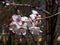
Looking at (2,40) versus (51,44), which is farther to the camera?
(2,40)

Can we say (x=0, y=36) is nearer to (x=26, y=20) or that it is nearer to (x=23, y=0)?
(x=23, y=0)

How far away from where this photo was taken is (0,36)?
761 cm

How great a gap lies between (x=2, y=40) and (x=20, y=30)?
19.3 ft

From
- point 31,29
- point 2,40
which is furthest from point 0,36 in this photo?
point 31,29

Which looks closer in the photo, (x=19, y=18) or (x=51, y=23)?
(x=19, y=18)

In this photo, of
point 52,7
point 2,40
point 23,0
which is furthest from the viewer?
point 2,40

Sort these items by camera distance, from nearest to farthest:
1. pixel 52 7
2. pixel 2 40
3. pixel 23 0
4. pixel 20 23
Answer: pixel 20 23 → pixel 52 7 → pixel 23 0 → pixel 2 40

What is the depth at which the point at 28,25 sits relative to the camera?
1550 millimetres

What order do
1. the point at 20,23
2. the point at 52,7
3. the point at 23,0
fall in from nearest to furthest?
the point at 20,23, the point at 52,7, the point at 23,0

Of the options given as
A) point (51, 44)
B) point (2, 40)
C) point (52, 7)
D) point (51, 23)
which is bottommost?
point (2, 40)

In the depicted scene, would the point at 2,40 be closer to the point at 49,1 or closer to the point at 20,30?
the point at 49,1

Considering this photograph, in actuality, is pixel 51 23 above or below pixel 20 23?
below

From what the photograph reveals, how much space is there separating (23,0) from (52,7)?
0.92 m

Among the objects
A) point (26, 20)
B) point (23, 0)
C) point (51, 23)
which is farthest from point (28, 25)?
point (23, 0)
